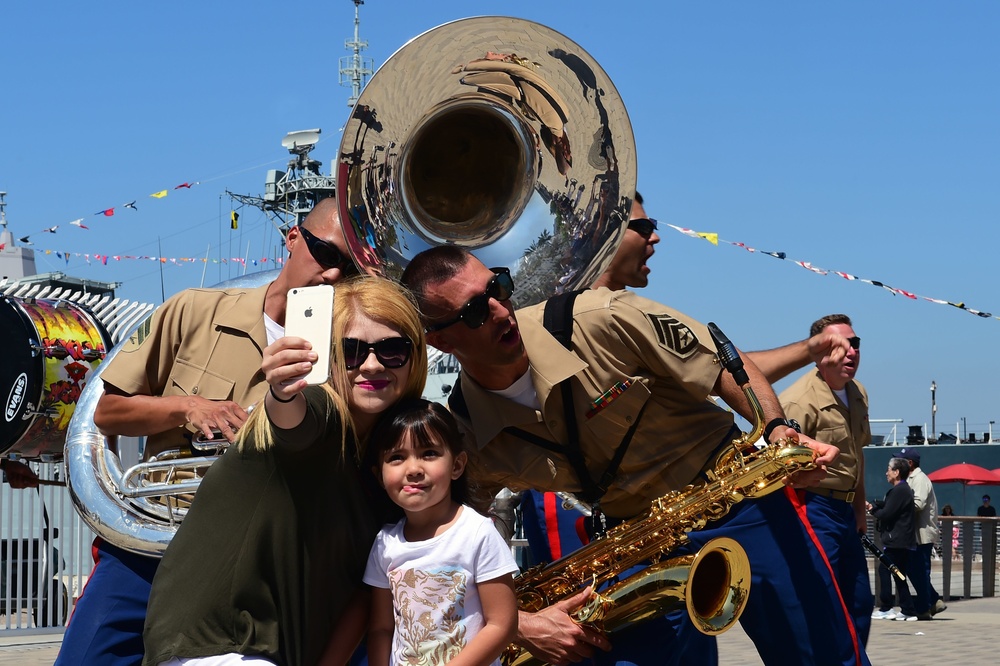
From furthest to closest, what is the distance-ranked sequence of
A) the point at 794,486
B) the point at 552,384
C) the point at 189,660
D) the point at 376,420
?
1. the point at 794,486
2. the point at 552,384
3. the point at 376,420
4. the point at 189,660

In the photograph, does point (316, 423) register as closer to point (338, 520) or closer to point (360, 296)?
point (338, 520)

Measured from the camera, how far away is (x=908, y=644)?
36.8ft

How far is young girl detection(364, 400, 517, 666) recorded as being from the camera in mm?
3391

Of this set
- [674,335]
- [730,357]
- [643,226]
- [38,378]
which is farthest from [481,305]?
[38,378]

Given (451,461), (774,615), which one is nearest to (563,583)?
(774,615)

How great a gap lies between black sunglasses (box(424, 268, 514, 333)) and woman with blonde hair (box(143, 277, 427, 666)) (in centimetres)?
115

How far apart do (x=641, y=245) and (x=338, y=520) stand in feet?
9.90

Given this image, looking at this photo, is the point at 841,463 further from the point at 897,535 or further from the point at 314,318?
the point at 897,535

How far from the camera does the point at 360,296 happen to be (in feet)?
11.7

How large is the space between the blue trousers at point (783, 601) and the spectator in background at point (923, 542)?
9.36 metres

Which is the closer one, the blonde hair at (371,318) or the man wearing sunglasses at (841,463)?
the blonde hair at (371,318)

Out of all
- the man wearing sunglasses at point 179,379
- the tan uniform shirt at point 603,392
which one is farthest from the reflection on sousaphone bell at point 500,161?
the tan uniform shirt at point 603,392

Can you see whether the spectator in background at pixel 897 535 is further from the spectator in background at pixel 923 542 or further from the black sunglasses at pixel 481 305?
the black sunglasses at pixel 481 305

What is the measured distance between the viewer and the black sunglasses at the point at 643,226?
19.3ft
